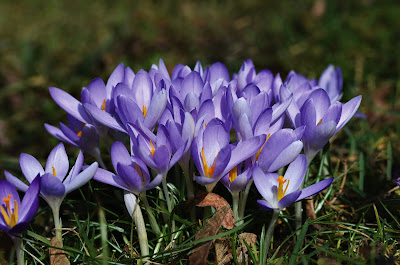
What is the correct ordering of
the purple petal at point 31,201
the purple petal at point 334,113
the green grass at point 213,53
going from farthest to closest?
the green grass at point 213,53
the purple petal at point 334,113
the purple petal at point 31,201

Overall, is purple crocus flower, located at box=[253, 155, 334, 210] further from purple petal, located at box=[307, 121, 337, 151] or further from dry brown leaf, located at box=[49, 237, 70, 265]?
dry brown leaf, located at box=[49, 237, 70, 265]

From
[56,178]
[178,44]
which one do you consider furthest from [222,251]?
[178,44]

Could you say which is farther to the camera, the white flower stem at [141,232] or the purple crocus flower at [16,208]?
the white flower stem at [141,232]

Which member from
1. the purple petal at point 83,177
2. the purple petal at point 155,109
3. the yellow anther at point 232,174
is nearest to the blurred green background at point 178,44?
the yellow anther at point 232,174

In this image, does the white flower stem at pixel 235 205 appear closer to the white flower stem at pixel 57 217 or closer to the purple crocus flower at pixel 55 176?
the purple crocus flower at pixel 55 176

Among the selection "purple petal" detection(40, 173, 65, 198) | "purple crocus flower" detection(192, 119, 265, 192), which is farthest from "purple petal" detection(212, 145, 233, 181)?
"purple petal" detection(40, 173, 65, 198)

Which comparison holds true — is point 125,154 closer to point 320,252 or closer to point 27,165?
point 27,165

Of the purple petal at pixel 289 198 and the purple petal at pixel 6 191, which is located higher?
the purple petal at pixel 6 191

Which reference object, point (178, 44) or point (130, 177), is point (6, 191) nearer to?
point (130, 177)
